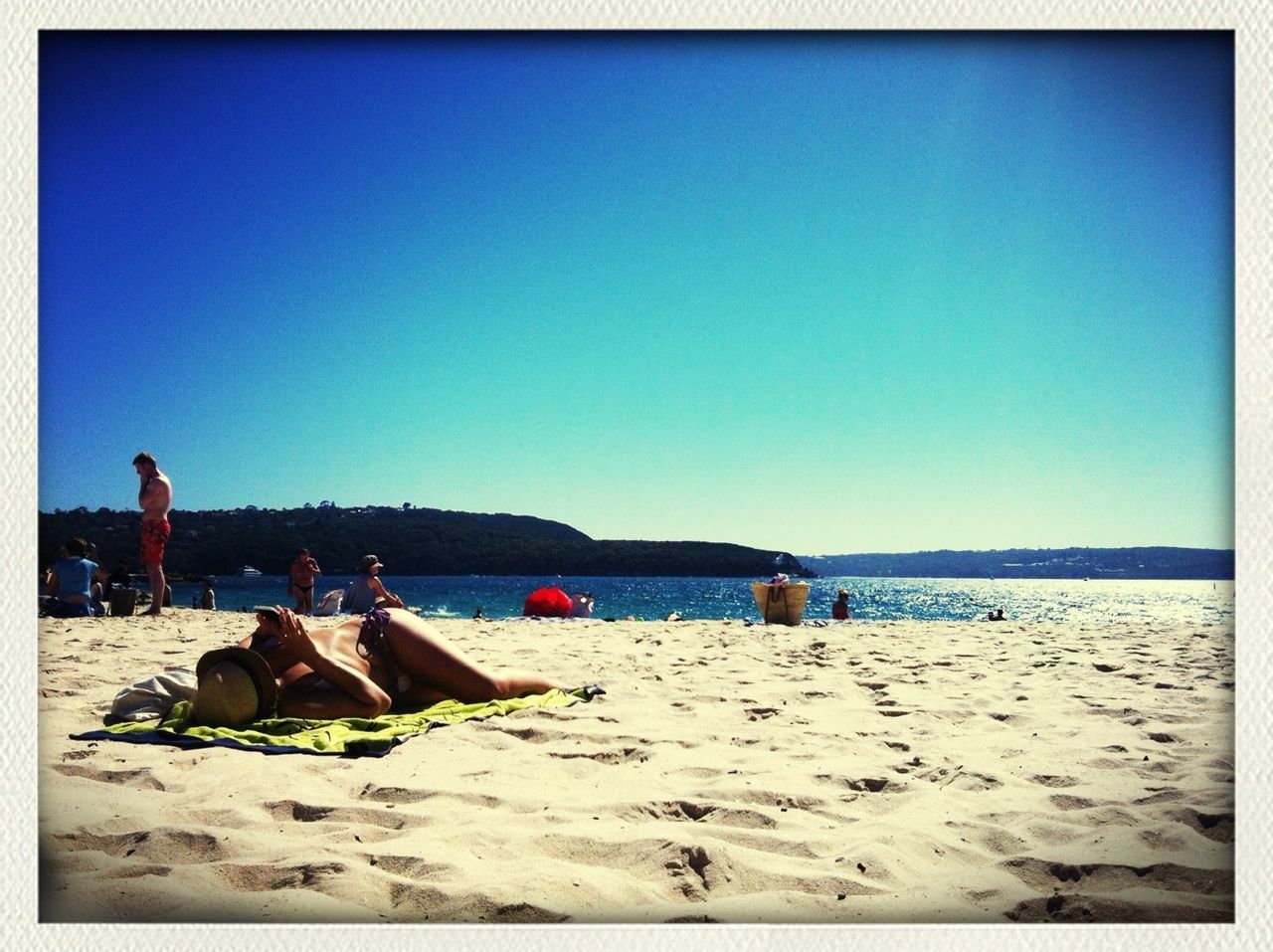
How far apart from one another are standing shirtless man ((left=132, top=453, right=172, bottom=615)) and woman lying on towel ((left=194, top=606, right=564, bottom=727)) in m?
4.60

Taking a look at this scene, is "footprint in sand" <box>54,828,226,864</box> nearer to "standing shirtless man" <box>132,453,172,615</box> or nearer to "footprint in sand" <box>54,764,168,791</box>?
"footprint in sand" <box>54,764,168,791</box>

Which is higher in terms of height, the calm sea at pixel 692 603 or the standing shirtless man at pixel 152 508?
the standing shirtless man at pixel 152 508

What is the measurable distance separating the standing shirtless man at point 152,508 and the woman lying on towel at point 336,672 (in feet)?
15.1

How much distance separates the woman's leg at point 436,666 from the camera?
3686mm

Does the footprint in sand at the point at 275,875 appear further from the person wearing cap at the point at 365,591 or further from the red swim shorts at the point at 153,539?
the person wearing cap at the point at 365,591

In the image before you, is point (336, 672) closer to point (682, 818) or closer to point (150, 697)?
point (150, 697)

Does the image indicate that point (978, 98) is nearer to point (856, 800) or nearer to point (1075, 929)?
point (856, 800)

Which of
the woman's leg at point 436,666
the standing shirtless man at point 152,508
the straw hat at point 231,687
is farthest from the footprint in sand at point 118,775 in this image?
the standing shirtless man at point 152,508

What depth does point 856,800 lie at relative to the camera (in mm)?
2520

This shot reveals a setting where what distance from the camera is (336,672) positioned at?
3404 mm

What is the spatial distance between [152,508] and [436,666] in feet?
16.1

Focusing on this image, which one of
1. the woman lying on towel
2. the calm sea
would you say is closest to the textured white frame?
the woman lying on towel

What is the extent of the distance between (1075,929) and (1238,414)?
152 cm

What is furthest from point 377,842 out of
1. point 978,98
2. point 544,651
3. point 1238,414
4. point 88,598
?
point 88,598
